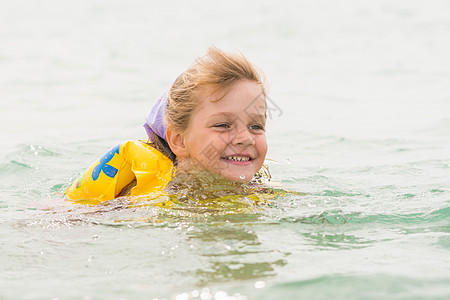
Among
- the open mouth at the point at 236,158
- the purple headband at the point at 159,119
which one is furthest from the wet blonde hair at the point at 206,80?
the open mouth at the point at 236,158

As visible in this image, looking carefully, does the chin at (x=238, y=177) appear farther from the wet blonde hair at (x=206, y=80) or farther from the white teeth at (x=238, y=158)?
the wet blonde hair at (x=206, y=80)

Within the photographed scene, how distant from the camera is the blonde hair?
182 inches

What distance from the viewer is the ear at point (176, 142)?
4.85 meters

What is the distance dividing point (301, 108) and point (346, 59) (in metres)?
4.92

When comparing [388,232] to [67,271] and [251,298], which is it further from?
[67,271]

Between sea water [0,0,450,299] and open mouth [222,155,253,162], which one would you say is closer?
sea water [0,0,450,299]

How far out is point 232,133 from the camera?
15.0 ft

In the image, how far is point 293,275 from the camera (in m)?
3.27

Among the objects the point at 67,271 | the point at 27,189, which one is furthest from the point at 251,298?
the point at 27,189

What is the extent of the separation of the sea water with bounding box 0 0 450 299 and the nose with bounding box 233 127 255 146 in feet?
1.50

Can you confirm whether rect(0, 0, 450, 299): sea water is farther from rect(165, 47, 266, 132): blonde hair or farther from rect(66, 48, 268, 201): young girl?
rect(165, 47, 266, 132): blonde hair

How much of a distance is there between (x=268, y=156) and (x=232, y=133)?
3.33 metres

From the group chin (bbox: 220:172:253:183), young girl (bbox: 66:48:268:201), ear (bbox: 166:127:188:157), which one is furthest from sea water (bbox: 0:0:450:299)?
ear (bbox: 166:127:188:157)

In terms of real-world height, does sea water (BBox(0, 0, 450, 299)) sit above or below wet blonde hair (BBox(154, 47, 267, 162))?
below
